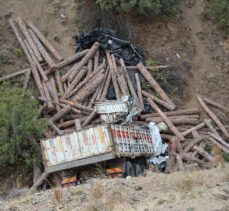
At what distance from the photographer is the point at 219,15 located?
110 feet

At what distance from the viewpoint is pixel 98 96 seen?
27.1 m

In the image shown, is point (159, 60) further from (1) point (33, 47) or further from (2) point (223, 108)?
(1) point (33, 47)

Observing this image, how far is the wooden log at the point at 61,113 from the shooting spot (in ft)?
83.5

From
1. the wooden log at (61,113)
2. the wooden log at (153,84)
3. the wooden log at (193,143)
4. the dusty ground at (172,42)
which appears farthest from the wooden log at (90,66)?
the wooden log at (193,143)

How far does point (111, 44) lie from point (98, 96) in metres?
3.92

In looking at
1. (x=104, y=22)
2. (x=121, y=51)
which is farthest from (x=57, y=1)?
(x=121, y=51)

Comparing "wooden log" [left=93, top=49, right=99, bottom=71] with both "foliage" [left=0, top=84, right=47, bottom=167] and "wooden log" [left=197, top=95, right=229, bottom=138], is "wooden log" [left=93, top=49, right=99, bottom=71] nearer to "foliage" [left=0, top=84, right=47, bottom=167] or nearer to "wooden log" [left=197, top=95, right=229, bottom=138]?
"wooden log" [left=197, top=95, right=229, bottom=138]

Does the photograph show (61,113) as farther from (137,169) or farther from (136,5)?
(136,5)

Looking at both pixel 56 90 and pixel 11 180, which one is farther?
pixel 56 90

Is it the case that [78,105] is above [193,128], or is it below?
above

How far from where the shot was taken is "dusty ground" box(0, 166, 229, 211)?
12436 mm

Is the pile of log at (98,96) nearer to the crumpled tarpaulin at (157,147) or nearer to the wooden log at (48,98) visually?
the wooden log at (48,98)

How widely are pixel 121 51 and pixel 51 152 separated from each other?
381 inches

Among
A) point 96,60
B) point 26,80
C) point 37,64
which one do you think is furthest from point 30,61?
point 96,60
